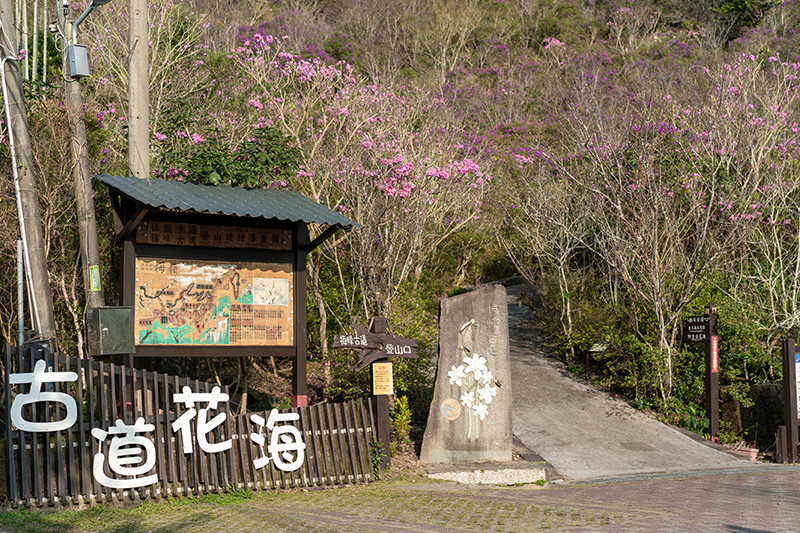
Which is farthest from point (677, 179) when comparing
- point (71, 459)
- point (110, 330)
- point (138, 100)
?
point (71, 459)

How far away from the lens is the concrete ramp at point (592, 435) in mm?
10914

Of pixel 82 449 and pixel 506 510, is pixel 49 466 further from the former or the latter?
pixel 506 510

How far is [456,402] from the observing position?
996 centimetres

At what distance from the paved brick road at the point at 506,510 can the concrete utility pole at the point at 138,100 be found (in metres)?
4.10

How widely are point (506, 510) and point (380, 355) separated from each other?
2.59 meters

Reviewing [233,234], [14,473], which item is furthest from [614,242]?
[14,473]

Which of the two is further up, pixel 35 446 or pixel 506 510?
A: pixel 35 446

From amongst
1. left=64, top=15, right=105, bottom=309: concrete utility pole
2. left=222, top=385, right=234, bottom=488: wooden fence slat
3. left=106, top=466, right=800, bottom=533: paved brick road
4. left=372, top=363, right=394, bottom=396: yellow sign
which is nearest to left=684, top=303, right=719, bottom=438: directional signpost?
left=106, top=466, right=800, bottom=533: paved brick road

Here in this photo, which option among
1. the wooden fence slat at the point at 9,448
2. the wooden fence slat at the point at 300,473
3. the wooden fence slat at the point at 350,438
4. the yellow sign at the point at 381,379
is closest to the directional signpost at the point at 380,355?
the yellow sign at the point at 381,379

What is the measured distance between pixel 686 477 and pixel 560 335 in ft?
20.2

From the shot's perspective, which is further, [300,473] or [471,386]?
[471,386]

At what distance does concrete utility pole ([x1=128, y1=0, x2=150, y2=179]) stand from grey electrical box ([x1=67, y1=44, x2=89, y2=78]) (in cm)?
60

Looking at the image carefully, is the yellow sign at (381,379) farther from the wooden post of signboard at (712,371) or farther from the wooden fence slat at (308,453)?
the wooden post of signboard at (712,371)

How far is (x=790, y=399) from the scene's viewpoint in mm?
11891
